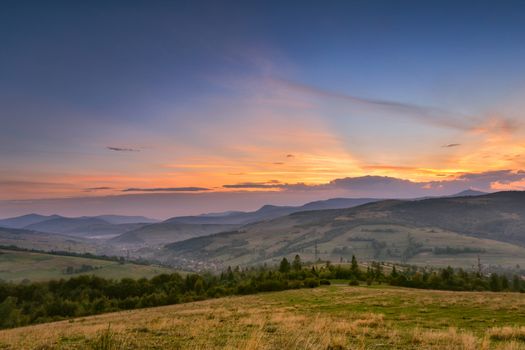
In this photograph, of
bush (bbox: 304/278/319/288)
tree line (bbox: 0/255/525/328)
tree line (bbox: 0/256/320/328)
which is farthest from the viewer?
tree line (bbox: 0/255/525/328)

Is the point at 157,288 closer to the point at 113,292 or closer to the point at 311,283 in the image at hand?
the point at 113,292

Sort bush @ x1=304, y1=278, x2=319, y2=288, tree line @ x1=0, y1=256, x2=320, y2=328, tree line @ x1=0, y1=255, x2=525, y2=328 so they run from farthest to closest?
tree line @ x1=0, y1=255, x2=525, y2=328 → tree line @ x1=0, y1=256, x2=320, y2=328 → bush @ x1=304, y1=278, x2=319, y2=288

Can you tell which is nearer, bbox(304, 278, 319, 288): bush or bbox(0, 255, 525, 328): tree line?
bbox(304, 278, 319, 288): bush

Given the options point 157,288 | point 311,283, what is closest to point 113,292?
point 157,288

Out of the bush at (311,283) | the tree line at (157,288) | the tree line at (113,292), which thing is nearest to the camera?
the bush at (311,283)

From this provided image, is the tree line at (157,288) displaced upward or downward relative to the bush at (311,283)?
downward

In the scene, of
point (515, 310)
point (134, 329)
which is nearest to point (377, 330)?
point (134, 329)

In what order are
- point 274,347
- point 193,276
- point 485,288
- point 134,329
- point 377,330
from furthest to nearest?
point 193,276, point 485,288, point 134,329, point 377,330, point 274,347

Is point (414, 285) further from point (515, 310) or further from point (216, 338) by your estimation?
point (216, 338)

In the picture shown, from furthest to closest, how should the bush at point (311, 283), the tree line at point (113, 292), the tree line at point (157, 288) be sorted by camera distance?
the tree line at point (157, 288) < the tree line at point (113, 292) < the bush at point (311, 283)

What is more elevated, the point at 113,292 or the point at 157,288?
the point at 157,288

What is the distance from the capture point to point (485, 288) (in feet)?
363

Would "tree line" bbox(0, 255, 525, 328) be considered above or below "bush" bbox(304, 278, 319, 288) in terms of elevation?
below

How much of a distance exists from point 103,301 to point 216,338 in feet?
307
